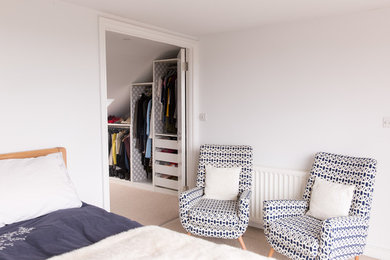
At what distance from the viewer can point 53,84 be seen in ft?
8.36

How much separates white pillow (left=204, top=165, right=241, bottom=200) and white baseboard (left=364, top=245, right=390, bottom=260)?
1.29 meters

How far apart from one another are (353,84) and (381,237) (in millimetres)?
1404

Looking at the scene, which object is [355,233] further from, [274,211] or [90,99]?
[90,99]

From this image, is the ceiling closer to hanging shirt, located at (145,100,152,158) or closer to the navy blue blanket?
the navy blue blanket

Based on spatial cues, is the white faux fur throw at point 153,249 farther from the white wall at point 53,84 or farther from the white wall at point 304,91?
the white wall at point 304,91

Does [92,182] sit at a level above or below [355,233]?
above

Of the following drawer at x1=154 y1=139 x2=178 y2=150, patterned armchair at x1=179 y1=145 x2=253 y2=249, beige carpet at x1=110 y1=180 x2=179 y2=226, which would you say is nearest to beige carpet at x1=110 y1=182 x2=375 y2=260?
beige carpet at x1=110 y1=180 x2=179 y2=226

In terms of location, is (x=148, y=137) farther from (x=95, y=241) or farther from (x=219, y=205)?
(x=95, y=241)

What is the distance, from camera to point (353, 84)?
120 inches

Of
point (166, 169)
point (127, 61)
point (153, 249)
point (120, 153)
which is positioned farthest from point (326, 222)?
point (120, 153)

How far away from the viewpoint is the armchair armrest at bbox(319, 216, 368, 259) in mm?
2294

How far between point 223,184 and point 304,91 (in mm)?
1253

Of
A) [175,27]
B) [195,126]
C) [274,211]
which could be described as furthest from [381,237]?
[175,27]

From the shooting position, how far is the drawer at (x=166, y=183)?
16.1 feet
